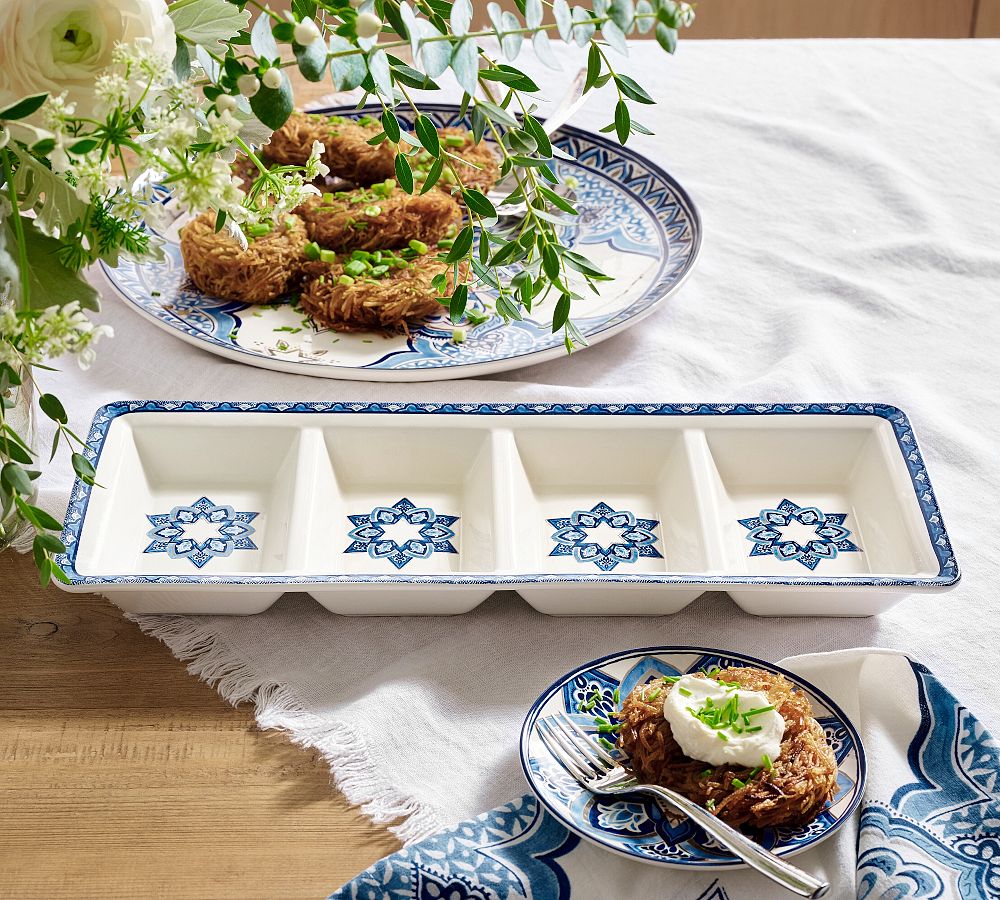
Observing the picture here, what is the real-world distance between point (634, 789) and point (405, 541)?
355 mm

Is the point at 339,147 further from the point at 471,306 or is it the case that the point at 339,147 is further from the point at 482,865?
the point at 482,865

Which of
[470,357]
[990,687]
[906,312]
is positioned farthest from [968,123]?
[990,687]

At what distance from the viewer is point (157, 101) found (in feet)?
2.15

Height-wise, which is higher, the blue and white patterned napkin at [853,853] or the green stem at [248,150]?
the green stem at [248,150]

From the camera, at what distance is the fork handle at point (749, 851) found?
2.18 feet

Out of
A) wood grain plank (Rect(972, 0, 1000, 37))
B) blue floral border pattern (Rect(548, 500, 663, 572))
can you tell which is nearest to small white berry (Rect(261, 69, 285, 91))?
blue floral border pattern (Rect(548, 500, 663, 572))

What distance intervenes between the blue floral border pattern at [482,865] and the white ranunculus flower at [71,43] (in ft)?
1.65

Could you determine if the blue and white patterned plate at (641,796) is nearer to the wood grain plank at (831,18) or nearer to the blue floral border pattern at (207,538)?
the blue floral border pattern at (207,538)

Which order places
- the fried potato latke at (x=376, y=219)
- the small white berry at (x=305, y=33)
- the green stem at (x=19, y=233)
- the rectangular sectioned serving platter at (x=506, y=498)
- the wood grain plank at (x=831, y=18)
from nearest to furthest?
the small white berry at (x=305, y=33) < the green stem at (x=19, y=233) < the rectangular sectioned serving platter at (x=506, y=498) < the fried potato latke at (x=376, y=219) < the wood grain plank at (x=831, y=18)

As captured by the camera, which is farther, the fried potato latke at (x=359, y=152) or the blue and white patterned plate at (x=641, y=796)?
the fried potato latke at (x=359, y=152)

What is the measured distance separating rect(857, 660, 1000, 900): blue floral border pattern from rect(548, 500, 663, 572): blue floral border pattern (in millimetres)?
269

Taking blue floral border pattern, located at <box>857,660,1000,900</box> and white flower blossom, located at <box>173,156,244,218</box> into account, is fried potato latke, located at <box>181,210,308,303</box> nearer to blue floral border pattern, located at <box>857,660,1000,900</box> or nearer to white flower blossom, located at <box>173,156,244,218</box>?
white flower blossom, located at <box>173,156,244,218</box>

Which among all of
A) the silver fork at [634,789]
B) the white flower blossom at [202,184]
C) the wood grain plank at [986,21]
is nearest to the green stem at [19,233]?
the white flower blossom at [202,184]

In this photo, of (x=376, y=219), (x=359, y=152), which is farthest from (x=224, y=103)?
(x=359, y=152)
